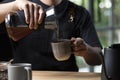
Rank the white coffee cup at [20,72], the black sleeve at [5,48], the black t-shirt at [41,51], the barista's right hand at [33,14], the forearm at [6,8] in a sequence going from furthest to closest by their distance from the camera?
the black sleeve at [5,48]
the black t-shirt at [41,51]
the forearm at [6,8]
the barista's right hand at [33,14]
the white coffee cup at [20,72]

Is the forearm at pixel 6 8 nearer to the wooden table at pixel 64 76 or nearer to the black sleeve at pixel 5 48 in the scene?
the black sleeve at pixel 5 48

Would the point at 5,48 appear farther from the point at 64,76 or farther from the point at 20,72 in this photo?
the point at 20,72

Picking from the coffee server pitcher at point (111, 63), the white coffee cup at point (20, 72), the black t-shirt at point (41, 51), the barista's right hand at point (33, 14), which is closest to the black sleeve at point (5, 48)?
the black t-shirt at point (41, 51)

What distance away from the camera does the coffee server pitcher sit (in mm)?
1391

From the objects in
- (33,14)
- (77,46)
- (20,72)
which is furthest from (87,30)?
(20,72)

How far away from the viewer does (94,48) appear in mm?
2070

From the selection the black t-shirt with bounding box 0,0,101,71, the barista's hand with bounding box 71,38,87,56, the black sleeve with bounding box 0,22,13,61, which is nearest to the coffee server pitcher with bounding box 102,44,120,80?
the barista's hand with bounding box 71,38,87,56

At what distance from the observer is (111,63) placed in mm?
1406

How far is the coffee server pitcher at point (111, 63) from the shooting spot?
1.39 metres

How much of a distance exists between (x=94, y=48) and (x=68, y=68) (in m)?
0.22

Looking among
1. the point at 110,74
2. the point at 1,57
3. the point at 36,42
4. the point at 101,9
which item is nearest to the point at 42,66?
the point at 36,42

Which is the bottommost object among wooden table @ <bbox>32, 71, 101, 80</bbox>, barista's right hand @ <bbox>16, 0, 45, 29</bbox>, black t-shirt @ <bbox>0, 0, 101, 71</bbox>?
wooden table @ <bbox>32, 71, 101, 80</bbox>

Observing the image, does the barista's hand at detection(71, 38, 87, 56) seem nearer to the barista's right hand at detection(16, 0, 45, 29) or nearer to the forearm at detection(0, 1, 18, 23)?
the barista's right hand at detection(16, 0, 45, 29)

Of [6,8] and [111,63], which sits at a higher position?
[6,8]
